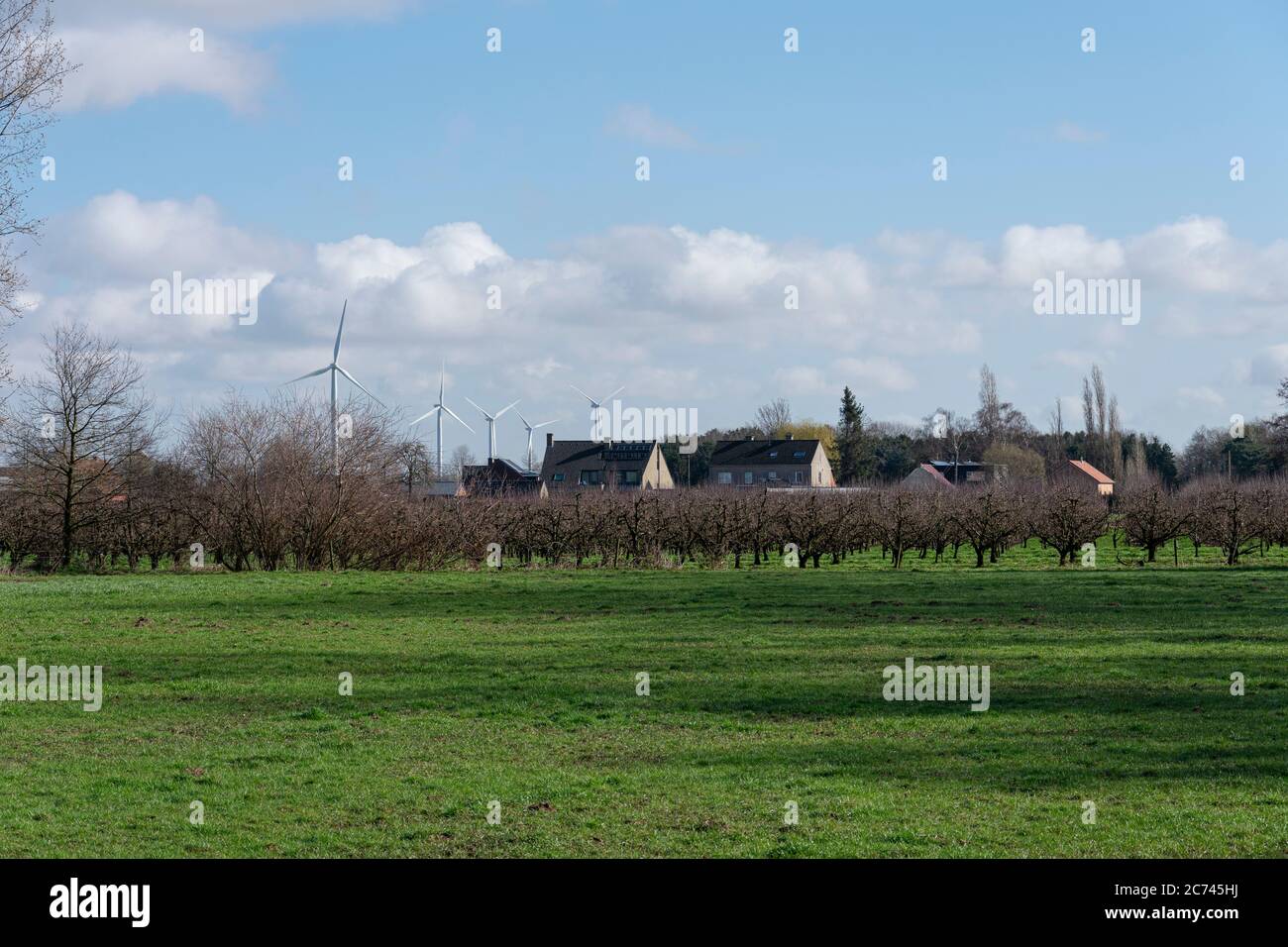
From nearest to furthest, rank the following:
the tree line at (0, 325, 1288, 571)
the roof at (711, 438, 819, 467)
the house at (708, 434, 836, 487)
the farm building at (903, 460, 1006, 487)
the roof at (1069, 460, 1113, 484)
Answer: the tree line at (0, 325, 1288, 571)
the farm building at (903, 460, 1006, 487)
the roof at (1069, 460, 1113, 484)
the house at (708, 434, 836, 487)
the roof at (711, 438, 819, 467)

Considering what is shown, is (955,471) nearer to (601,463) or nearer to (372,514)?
(601,463)

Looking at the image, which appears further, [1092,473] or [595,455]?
[595,455]

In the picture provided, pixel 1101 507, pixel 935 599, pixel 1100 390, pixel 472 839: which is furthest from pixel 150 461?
pixel 1100 390

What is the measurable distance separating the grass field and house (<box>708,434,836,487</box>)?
95.8 metres

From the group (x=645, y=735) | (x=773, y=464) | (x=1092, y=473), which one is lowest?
(x=645, y=735)

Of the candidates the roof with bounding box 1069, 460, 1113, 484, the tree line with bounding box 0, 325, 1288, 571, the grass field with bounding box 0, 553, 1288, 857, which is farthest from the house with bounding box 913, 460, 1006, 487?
the grass field with bounding box 0, 553, 1288, 857

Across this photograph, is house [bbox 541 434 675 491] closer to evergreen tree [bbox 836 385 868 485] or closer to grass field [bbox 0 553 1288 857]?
evergreen tree [bbox 836 385 868 485]

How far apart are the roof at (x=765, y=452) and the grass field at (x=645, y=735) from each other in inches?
3827

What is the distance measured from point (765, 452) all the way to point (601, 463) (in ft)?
65.5

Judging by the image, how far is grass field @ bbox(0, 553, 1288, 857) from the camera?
9.77 meters

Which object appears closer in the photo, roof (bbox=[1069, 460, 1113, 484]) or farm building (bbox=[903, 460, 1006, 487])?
farm building (bbox=[903, 460, 1006, 487])

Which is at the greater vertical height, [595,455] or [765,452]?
[765,452]

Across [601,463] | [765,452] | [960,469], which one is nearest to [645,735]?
[601,463]

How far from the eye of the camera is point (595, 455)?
11694cm
